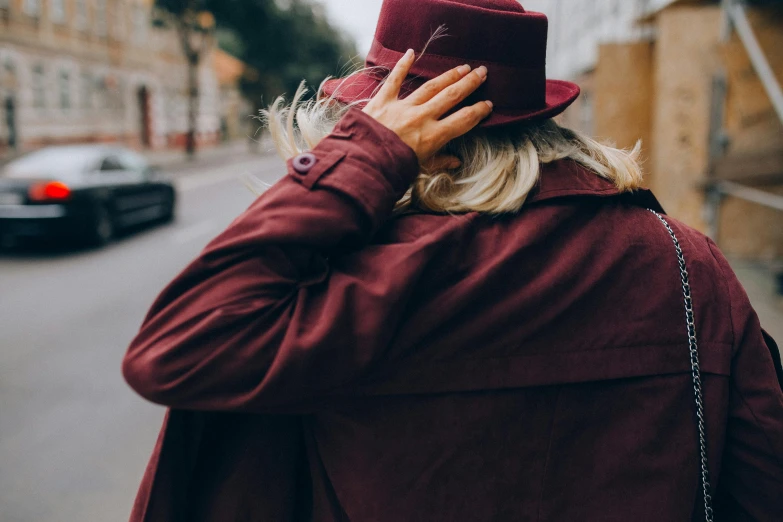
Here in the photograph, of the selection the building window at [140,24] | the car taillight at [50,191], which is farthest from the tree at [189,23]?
the car taillight at [50,191]

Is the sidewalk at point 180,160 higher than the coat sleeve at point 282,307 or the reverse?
the reverse

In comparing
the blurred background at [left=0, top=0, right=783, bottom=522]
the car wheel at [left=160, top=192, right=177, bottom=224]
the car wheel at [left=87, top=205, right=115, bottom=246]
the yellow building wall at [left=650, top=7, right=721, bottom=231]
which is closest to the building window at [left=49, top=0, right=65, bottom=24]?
the blurred background at [left=0, top=0, right=783, bottom=522]

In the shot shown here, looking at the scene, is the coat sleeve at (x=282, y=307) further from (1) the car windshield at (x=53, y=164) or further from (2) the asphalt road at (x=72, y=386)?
(1) the car windshield at (x=53, y=164)

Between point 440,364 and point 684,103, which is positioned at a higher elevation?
point 684,103

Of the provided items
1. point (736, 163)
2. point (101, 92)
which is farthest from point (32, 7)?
point (736, 163)

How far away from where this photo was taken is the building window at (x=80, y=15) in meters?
28.8

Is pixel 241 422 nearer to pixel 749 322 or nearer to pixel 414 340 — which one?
pixel 414 340

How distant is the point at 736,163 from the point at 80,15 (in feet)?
96.6

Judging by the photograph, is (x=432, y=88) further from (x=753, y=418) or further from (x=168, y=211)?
(x=168, y=211)

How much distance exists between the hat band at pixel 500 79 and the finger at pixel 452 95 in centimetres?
4

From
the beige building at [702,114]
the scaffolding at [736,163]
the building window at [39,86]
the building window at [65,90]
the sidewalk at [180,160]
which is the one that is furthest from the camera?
the sidewalk at [180,160]

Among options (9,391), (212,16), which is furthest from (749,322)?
(212,16)

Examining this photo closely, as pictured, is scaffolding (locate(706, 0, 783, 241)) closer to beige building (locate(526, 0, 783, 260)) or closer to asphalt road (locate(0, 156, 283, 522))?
beige building (locate(526, 0, 783, 260))

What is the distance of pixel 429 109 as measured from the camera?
45.6 inches
